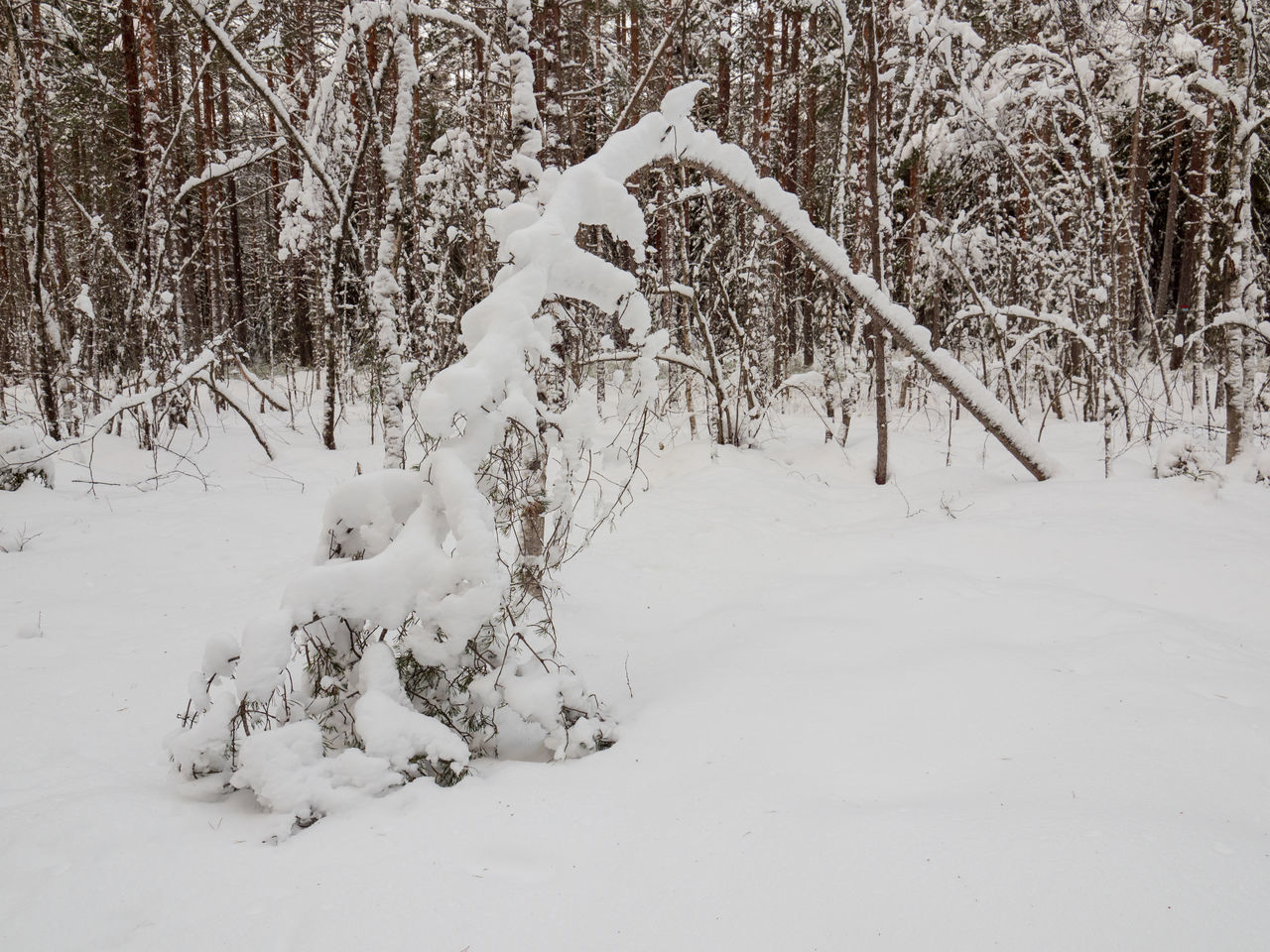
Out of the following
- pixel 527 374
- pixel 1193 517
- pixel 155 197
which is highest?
pixel 155 197

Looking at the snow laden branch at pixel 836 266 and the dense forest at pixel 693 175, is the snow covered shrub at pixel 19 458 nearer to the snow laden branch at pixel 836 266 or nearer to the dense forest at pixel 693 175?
the dense forest at pixel 693 175

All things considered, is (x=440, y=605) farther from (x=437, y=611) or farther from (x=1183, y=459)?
(x=1183, y=459)

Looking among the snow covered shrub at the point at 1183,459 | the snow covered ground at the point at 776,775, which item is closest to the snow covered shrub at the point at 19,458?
the snow covered ground at the point at 776,775

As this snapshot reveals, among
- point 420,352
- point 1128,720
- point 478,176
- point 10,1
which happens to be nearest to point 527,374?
point 1128,720

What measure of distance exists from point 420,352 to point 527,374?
26.9 ft

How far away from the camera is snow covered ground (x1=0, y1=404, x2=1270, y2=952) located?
151cm

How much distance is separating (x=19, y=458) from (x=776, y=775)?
6.63 meters

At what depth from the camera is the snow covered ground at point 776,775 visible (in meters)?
1.51

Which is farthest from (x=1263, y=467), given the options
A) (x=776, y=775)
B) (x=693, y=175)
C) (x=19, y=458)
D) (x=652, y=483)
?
(x=19, y=458)

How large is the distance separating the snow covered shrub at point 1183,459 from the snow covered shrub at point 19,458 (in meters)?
8.59

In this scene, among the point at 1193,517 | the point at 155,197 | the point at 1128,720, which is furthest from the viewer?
the point at 155,197

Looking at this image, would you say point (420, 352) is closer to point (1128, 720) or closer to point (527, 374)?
point (527, 374)

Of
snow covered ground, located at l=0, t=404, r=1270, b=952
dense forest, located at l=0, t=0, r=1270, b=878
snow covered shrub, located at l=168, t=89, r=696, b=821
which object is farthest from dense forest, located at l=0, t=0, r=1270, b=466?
snow covered ground, located at l=0, t=404, r=1270, b=952

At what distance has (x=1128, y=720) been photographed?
2170 millimetres
